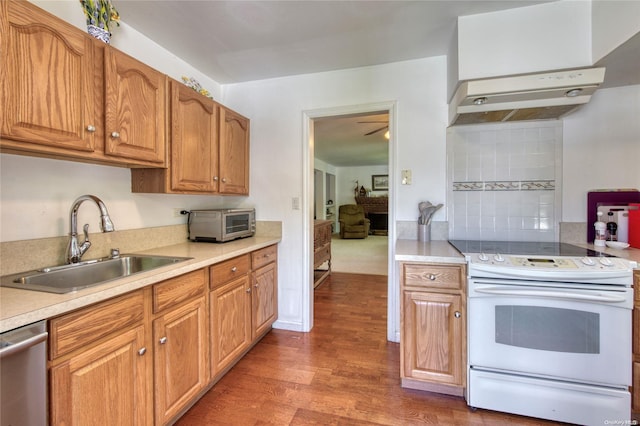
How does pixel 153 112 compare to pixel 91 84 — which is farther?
pixel 153 112

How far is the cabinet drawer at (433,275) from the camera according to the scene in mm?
1654

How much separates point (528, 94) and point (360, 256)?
4.46 m

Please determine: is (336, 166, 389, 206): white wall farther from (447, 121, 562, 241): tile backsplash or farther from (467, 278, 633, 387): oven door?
(467, 278, 633, 387): oven door

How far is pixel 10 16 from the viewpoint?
1.00m

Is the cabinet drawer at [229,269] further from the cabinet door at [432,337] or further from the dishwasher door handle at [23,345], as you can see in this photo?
the cabinet door at [432,337]

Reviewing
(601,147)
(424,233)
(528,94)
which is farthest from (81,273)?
(601,147)

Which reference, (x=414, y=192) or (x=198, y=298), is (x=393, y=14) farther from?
(x=198, y=298)

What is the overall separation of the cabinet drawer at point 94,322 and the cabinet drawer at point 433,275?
1459 mm

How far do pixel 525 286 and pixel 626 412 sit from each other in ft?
2.54

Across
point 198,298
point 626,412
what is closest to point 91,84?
point 198,298

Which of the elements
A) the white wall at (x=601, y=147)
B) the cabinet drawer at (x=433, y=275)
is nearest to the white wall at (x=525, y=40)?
the white wall at (x=601, y=147)

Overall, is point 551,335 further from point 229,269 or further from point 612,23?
point 229,269

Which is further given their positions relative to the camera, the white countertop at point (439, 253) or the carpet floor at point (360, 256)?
the carpet floor at point (360, 256)

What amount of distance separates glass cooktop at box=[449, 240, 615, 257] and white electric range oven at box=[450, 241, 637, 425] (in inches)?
2.0
